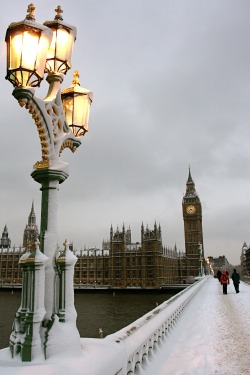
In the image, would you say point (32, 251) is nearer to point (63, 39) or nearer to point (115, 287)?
point (63, 39)

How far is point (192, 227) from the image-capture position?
10181 cm

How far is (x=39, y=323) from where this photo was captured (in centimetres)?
286

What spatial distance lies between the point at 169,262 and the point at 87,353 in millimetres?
92684

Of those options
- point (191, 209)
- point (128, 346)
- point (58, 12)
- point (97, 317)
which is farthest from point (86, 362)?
point (191, 209)

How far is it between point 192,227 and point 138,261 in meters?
27.0

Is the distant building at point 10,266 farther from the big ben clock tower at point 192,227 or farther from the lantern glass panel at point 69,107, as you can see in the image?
the lantern glass panel at point 69,107

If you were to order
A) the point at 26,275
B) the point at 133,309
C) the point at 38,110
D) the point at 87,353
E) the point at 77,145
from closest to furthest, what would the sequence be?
the point at 87,353 < the point at 26,275 < the point at 38,110 < the point at 77,145 < the point at 133,309

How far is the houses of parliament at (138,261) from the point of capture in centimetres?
8331

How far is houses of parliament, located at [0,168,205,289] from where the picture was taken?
83.3m

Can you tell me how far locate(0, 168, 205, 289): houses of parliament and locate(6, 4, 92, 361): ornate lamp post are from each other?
78377mm

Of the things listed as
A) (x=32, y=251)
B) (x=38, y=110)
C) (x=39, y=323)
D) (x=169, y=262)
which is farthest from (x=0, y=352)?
(x=169, y=262)

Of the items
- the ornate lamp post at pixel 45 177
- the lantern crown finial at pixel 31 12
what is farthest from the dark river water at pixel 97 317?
the lantern crown finial at pixel 31 12

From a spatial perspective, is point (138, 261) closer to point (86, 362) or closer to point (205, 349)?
point (205, 349)

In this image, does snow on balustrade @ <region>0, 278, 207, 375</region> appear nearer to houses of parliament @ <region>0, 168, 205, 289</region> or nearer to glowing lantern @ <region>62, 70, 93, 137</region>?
glowing lantern @ <region>62, 70, 93, 137</region>
